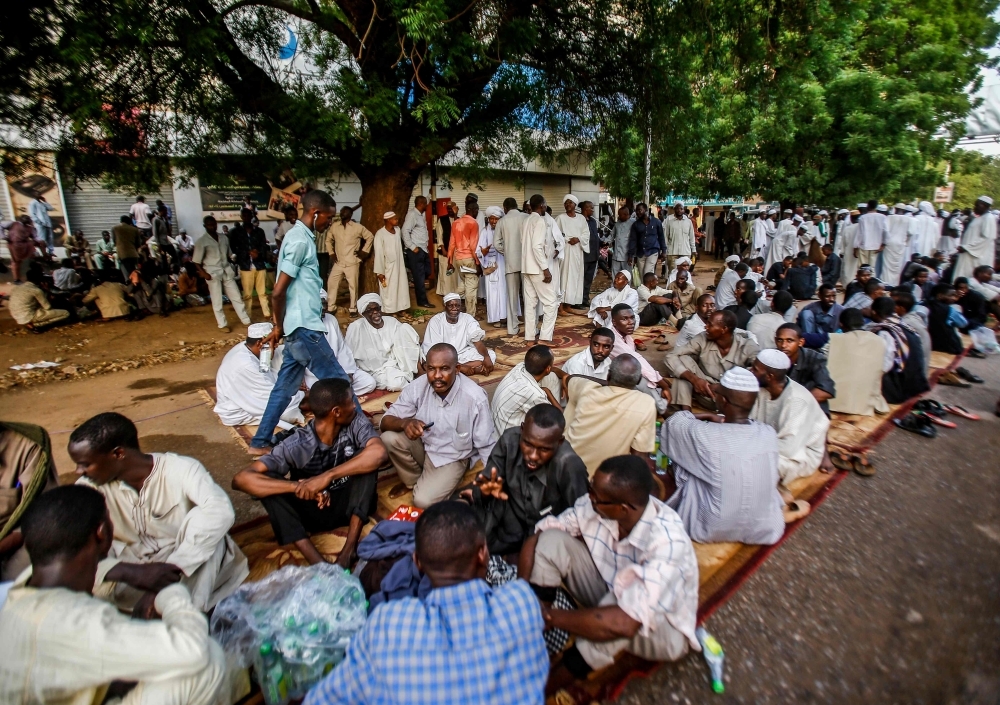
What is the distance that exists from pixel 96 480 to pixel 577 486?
84.1 inches

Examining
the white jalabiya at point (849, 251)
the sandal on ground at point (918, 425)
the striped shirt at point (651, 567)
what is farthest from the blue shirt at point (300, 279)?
the white jalabiya at point (849, 251)

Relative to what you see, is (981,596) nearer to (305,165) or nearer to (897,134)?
(305,165)

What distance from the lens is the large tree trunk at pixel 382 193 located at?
8.23 m

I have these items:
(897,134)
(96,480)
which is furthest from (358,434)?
(897,134)

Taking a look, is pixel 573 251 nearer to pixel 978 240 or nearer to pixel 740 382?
pixel 740 382

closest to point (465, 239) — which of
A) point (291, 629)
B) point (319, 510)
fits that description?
point (319, 510)

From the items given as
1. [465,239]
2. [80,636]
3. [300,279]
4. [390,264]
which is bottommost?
[80,636]

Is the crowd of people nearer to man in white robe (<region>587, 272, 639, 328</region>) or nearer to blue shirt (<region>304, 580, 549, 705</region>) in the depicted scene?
blue shirt (<region>304, 580, 549, 705</region>)

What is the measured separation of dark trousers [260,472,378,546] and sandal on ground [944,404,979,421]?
5.13 m

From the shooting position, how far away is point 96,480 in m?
2.27

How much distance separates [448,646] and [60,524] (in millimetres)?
1205

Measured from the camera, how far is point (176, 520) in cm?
239

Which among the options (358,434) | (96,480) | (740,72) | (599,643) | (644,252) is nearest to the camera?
(599,643)

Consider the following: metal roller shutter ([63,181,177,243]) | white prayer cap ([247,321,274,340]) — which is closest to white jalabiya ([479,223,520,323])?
white prayer cap ([247,321,274,340])
